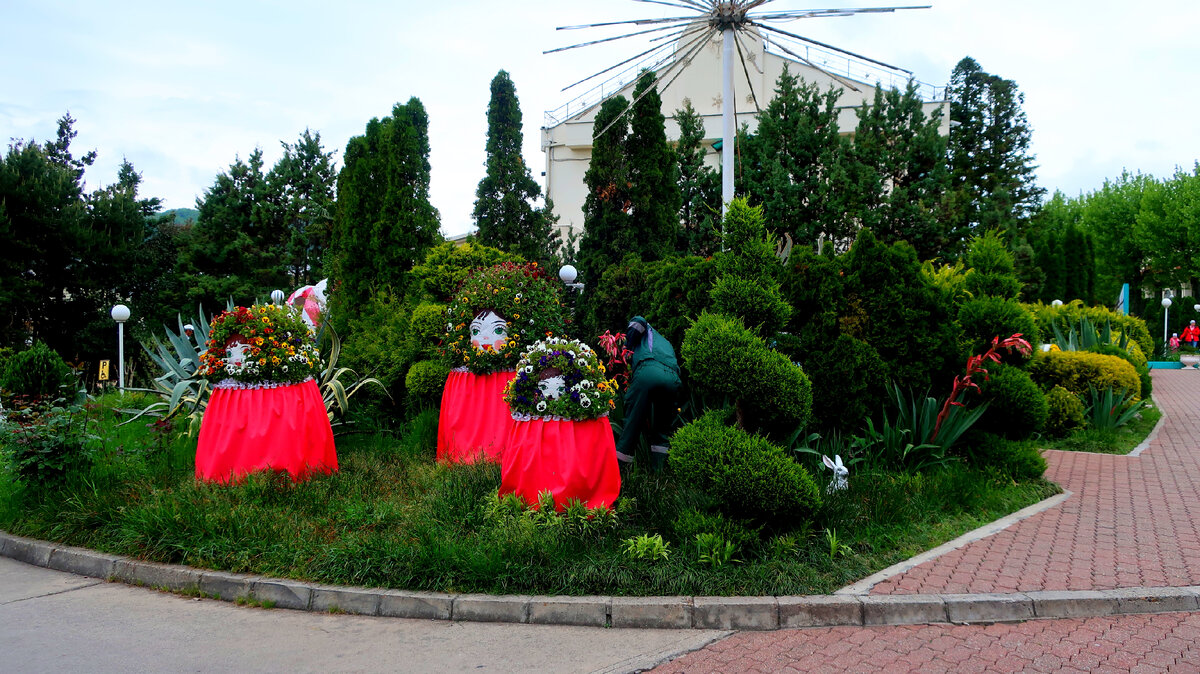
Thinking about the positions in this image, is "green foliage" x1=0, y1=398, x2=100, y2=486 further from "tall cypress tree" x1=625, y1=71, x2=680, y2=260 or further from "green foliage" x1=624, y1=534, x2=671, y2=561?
"tall cypress tree" x1=625, y1=71, x2=680, y2=260

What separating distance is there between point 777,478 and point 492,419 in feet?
10.6

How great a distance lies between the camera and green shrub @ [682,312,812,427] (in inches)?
219

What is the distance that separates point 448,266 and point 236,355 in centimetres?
286

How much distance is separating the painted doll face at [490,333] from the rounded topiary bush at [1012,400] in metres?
4.86

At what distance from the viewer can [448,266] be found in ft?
29.6

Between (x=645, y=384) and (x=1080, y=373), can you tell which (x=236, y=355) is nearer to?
(x=645, y=384)

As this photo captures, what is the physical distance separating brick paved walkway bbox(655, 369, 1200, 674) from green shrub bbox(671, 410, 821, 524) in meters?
0.78

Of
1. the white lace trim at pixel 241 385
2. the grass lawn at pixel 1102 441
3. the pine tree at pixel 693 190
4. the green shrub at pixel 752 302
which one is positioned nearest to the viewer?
the green shrub at pixel 752 302

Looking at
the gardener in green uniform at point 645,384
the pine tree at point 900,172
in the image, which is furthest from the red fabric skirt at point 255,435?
the pine tree at point 900,172

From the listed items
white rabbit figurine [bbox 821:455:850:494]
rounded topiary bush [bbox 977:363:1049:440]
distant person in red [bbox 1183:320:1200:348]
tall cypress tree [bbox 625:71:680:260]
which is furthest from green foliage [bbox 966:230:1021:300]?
distant person in red [bbox 1183:320:1200:348]

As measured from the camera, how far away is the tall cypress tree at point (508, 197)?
15.8 m

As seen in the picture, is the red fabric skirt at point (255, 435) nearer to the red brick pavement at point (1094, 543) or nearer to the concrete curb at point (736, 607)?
the concrete curb at point (736, 607)

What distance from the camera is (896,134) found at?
16.4 m

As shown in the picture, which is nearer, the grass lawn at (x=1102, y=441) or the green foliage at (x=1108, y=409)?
the grass lawn at (x=1102, y=441)
